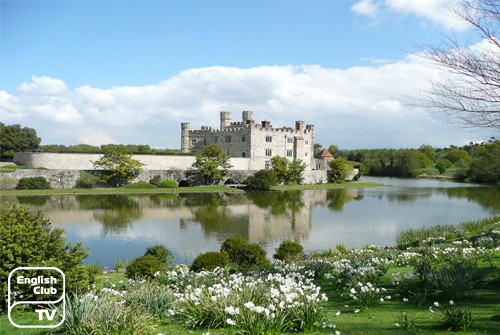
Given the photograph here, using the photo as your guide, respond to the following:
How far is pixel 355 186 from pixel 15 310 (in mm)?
55530

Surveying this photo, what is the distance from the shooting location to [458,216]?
99.6 ft

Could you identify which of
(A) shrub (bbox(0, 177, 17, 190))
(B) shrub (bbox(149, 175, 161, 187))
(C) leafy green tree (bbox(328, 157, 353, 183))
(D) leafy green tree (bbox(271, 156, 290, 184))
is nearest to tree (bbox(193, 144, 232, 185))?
(B) shrub (bbox(149, 175, 161, 187))

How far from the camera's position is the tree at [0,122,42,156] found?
62406 millimetres

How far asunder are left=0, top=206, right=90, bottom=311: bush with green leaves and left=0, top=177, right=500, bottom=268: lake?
3.66 meters

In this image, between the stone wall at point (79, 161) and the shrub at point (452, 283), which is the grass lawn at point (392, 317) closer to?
the shrub at point (452, 283)

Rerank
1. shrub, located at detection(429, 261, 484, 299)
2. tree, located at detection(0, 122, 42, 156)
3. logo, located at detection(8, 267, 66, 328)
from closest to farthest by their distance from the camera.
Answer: logo, located at detection(8, 267, 66, 328), shrub, located at detection(429, 261, 484, 299), tree, located at detection(0, 122, 42, 156)

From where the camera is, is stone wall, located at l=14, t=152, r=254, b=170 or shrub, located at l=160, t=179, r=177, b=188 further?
shrub, located at l=160, t=179, r=177, b=188

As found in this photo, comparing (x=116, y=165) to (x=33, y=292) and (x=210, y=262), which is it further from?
(x=33, y=292)

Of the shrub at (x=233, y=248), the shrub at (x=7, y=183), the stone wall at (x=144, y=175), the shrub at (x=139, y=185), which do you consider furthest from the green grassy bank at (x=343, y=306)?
the shrub at (x=139, y=185)

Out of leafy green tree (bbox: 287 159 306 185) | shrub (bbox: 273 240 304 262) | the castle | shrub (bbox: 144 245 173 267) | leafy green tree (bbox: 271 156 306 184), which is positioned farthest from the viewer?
the castle

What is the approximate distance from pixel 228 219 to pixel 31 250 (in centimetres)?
1932

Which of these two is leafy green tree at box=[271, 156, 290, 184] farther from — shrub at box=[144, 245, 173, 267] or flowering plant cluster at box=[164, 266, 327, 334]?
flowering plant cluster at box=[164, 266, 327, 334]

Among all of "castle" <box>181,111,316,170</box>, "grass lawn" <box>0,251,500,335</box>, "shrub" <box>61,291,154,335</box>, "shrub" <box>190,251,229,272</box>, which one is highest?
"castle" <box>181,111,316,170</box>

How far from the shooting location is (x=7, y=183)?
41.1 m
